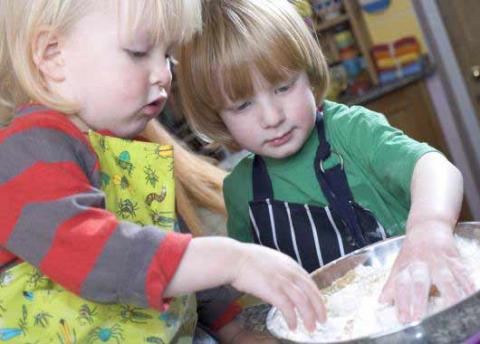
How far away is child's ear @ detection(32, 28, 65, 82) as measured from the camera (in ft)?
2.49

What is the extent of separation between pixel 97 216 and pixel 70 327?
0.14m

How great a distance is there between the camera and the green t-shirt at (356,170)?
0.95m

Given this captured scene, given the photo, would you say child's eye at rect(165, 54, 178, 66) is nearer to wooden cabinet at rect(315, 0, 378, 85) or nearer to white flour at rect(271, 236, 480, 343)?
white flour at rect(271, 236, 480, 343)

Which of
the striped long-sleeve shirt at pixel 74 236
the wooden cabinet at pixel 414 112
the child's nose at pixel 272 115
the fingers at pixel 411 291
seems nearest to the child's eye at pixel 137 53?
the striped long-sleeve shirt at pixel 74 236

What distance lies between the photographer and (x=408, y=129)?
10.5 ft

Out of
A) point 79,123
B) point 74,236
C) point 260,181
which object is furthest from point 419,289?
point 260,181

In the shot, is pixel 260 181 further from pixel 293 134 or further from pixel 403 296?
pixel 403 296

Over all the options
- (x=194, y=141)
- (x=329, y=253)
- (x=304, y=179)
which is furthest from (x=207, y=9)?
(x=194, y=141)

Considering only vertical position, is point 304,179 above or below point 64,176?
below

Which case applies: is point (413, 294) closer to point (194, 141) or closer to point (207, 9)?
point (207, 9)

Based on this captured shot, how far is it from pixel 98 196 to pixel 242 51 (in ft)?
1.26

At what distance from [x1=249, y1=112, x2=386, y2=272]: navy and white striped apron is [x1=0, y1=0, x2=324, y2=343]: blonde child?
0.26 meters

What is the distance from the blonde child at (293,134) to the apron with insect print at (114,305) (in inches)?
8.4

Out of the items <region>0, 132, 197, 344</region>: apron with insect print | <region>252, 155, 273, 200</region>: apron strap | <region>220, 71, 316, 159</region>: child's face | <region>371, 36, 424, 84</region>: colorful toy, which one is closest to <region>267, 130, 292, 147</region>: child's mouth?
<region>220, 71, 316, 159</region>: child's face
